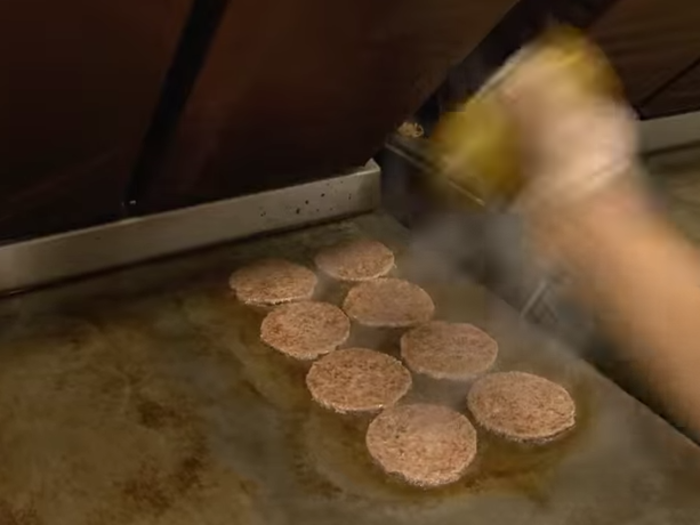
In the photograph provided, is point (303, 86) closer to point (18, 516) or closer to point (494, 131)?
point (494, 131)

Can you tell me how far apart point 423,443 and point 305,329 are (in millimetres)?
308

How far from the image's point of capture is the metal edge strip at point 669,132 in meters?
2.37

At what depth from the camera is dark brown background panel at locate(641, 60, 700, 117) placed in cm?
225

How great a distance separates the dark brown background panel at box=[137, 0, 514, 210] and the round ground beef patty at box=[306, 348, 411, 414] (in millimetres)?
397

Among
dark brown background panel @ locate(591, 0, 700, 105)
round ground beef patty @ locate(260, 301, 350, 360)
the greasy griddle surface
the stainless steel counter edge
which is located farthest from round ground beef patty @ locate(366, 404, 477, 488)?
dark brown background panel @ locate(591, 0, 700, 105)

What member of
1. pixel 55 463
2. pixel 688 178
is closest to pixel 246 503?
pixel 55 463

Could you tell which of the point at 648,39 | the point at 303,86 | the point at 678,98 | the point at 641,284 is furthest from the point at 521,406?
the point at 678,98

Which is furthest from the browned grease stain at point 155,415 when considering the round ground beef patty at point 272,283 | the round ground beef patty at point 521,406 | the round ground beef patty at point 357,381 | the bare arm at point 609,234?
the bare arm at point 609,234

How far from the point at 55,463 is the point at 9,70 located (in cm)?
49

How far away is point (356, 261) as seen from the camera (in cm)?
173

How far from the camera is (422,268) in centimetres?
175

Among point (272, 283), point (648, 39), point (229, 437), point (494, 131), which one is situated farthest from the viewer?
point (648, 39)

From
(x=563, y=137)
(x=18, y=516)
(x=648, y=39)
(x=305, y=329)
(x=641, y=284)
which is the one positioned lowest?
(x=18, y=516)

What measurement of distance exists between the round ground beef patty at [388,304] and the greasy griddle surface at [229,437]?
0.03 meters
